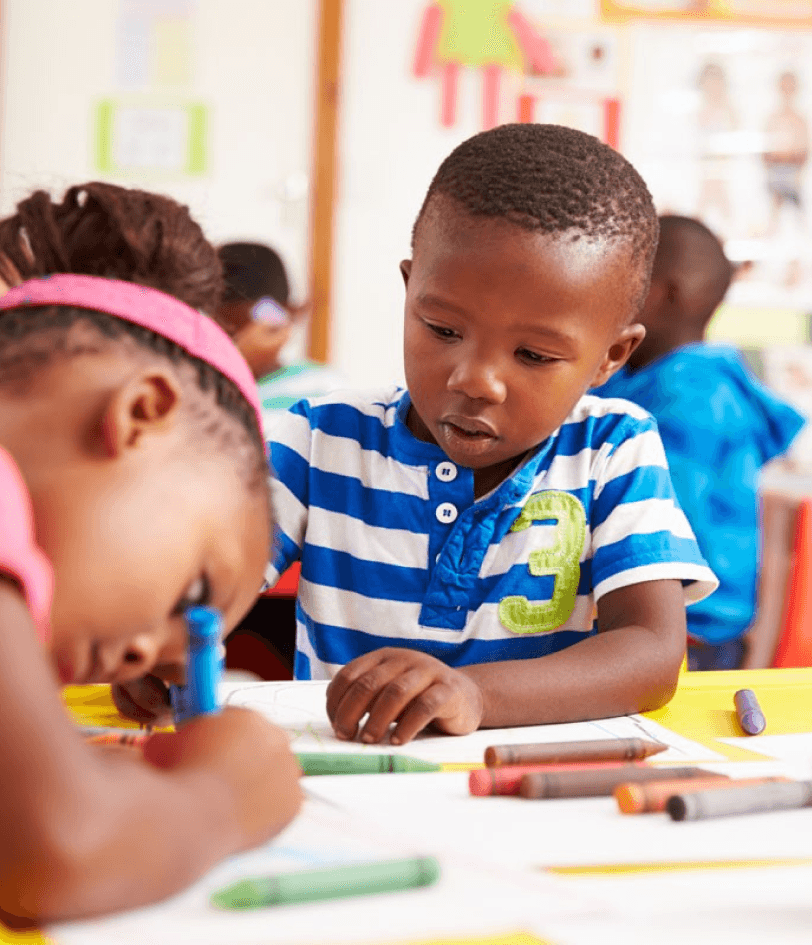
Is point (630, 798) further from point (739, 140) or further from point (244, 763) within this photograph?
point (739, 140)

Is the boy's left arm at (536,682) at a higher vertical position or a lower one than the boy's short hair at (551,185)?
lower

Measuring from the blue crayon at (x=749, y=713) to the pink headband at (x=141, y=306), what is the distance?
39cm

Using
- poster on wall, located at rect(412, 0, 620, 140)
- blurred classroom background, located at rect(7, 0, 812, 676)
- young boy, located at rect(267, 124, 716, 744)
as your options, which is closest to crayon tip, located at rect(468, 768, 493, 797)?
young boy, located at rect(267, 124, 716, 744)

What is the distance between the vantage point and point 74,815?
1.32 feet

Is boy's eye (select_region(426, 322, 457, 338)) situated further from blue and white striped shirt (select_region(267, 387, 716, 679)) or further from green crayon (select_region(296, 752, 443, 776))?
green crayon (select_region(296, 752, 443, 776))

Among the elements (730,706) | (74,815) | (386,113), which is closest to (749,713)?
(730,706)

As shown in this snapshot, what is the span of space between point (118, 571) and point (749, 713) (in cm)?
48

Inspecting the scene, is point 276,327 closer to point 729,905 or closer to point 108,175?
point 108,175

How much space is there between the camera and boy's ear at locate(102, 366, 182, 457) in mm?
480

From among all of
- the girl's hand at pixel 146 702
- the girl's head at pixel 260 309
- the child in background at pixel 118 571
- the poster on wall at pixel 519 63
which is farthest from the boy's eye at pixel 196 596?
the poster on wall at pixel 519 63

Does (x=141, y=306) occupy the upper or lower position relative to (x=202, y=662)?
upper

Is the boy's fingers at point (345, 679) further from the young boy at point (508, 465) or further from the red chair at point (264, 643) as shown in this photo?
the red chair at point (264, 643)

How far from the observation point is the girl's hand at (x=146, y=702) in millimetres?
753

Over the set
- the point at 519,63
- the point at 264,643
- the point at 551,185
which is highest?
the point at 519,63
